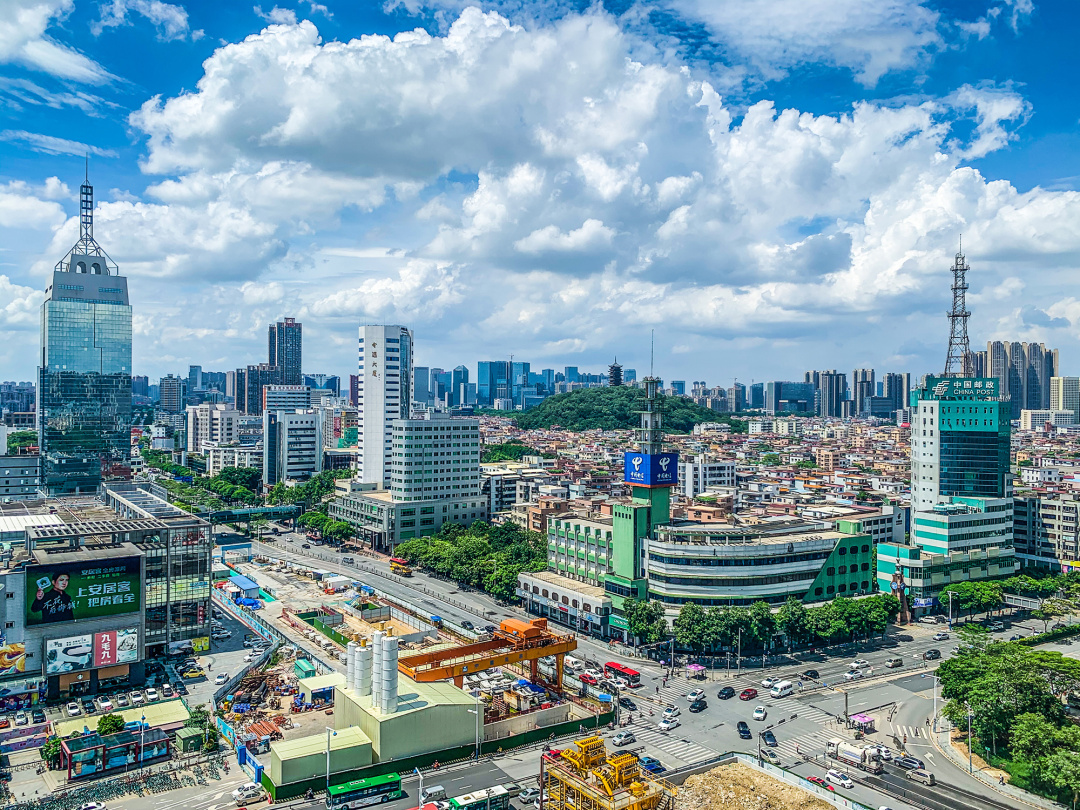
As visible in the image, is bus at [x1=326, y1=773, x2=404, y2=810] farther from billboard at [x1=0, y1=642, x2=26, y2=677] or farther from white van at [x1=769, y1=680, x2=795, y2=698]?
white van at [x1=769, y1=680, x2=795, y2=698]

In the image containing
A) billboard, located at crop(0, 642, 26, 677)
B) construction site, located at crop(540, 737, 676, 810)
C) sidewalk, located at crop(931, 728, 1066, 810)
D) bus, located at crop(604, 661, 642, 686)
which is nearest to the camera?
construction site, located at crop(540, 737, 676, 810)

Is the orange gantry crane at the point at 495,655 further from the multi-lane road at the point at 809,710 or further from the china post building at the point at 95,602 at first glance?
the china post building at the point at 95,602

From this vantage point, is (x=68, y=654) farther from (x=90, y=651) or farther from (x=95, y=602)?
(x=95, y=602)

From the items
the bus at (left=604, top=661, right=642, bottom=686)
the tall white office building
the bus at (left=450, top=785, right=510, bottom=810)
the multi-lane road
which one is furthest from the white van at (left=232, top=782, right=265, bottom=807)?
the tall white office building

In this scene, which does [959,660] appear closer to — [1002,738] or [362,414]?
[1002,738]

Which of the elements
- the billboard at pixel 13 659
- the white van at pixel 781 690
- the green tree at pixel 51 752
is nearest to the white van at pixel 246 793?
the green tree at pixel 51 752

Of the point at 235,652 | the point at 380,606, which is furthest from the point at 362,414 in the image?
the point at 235,652

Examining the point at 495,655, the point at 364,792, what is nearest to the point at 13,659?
the point at 364,792
